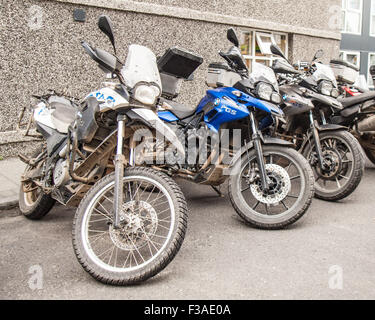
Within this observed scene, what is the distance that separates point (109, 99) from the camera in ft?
10.1

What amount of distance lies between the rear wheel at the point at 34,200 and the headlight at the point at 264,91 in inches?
83.6

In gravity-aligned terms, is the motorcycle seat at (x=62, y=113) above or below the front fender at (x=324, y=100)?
above

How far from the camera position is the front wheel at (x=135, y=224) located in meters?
2.70

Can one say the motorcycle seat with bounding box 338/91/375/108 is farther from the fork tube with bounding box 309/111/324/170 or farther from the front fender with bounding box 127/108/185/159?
the front fender with bounding box 127/108/185/159

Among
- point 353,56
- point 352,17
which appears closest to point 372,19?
point 352,17

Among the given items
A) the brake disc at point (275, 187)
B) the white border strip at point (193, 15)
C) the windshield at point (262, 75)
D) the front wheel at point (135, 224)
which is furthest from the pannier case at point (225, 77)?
the white border strip at point (193, 15)

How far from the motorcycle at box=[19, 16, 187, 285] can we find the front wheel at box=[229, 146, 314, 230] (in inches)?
31.1

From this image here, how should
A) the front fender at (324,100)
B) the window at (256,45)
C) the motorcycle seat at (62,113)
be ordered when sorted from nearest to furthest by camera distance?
the motorcycle seat at (62,113) → the front fender at (324,100) → the window at (256,45)

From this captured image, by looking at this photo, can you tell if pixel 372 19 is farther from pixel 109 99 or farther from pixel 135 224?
pixel 135 224

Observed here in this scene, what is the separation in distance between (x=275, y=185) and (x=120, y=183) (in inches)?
63.8

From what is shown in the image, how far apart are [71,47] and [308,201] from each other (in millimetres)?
4426

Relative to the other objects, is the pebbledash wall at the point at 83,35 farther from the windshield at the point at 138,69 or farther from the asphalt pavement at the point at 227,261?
the windshield at the point at 138,69

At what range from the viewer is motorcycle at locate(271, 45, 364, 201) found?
458 centimetres

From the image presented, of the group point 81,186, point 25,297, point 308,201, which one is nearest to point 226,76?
point 308,201
